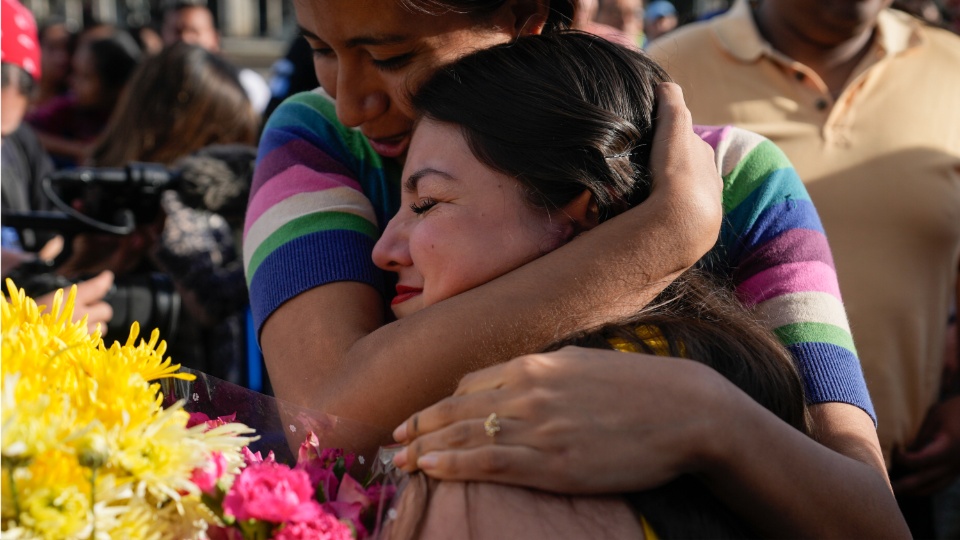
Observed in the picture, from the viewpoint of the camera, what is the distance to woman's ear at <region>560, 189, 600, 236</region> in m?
1.67

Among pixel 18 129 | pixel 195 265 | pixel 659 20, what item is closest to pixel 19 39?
pixel 18 129

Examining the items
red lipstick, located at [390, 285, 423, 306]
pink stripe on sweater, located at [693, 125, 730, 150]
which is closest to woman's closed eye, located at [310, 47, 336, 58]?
red lipstick, located at [390, 285, 423, 306]

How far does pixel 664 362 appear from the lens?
131 centimetres

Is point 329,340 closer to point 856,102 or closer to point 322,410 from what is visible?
point 322,410

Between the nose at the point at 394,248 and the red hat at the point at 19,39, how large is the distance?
2.81m

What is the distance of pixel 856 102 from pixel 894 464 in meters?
1.01

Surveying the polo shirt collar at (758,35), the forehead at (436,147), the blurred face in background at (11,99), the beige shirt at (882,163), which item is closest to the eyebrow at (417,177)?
the forehead at (436,147)

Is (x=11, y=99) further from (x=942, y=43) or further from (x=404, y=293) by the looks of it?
(x=942, y=43)

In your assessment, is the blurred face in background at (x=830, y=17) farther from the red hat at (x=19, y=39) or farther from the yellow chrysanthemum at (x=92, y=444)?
the red hat at (x=19, y=39)

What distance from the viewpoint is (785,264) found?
70.1 inches

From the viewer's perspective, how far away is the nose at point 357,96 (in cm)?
187

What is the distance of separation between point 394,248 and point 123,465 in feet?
2.23

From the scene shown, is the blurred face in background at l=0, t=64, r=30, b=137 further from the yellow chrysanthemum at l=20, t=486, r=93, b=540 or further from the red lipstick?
the yellow chrysanthemum at l=20, t=486, r=93, b=540

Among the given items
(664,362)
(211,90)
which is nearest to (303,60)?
(211,90)
